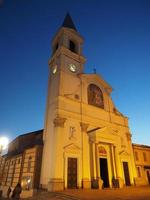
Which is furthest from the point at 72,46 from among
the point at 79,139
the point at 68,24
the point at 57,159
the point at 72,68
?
the point at 57,159

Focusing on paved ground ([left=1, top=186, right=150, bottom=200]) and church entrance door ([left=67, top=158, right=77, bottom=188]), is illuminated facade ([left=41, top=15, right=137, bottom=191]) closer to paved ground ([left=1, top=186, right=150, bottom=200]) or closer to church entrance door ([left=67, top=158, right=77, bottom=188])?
church entrance door ([left=67, top=158, right=77, bottom=188])

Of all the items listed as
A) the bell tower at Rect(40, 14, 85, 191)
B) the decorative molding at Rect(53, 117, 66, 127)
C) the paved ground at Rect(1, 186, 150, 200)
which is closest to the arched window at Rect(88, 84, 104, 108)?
the bell tower at Rect(40, 14, 85, 191)

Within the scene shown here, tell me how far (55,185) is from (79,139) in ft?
15.9

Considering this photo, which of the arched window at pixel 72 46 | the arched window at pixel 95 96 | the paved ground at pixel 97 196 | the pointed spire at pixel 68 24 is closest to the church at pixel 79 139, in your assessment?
the arched window at pixel 95 96

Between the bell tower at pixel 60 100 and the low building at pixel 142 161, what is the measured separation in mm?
12490

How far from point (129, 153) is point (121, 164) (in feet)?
6.78

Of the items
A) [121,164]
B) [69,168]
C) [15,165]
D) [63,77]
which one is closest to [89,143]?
[69,168]

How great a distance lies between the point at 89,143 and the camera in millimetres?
16422

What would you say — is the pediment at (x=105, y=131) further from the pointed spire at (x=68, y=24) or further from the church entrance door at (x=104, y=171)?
the pointed spire at (x=68, y=24)

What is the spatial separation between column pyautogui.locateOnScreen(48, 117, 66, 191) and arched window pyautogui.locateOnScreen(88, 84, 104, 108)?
224 inches

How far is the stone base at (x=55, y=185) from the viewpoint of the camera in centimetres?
1249

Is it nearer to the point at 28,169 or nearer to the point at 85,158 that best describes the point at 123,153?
the point at 85,158

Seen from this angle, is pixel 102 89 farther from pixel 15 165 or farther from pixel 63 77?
pixel 15 165

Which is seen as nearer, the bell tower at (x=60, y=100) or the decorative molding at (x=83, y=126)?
the bell tower at (x=60, y=100)
